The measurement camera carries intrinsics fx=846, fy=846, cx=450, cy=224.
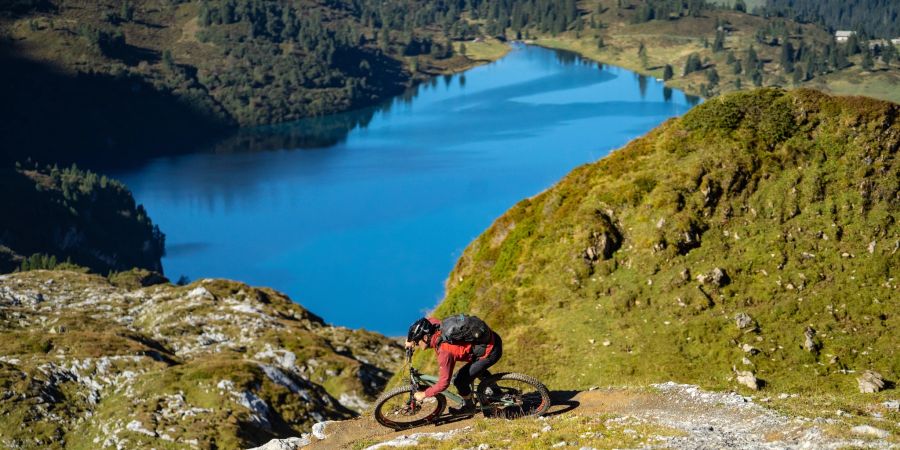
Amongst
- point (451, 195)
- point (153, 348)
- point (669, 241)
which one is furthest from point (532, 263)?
point (451, 195)

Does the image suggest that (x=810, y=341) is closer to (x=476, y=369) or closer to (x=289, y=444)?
(x=476, y=369)

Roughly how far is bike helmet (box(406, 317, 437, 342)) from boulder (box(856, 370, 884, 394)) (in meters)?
15.8

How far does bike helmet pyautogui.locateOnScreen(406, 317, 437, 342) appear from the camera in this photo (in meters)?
20.7

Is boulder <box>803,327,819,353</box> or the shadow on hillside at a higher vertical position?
the shadow on hillside

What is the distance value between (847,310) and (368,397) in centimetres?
3385

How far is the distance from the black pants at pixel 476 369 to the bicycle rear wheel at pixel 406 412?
94 centimetres

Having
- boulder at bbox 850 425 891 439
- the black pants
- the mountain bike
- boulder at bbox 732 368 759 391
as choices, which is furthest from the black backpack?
boulder at bbox 732 368 759 391

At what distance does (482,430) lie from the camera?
68.0 feet

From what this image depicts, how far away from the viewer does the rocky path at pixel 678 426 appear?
17.7 metres

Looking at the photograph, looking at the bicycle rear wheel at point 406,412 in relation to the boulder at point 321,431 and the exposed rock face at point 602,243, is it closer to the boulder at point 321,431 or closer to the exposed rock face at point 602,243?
the boulder at point 321,431

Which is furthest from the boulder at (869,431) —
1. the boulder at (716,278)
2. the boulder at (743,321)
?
the boulder at (716,278)

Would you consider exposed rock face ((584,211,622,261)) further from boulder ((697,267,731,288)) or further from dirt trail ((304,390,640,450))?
dirt trail ((304,390,640,450))

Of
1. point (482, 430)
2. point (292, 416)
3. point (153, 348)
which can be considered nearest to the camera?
point (482, 430)

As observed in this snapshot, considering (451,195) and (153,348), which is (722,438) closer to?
(153,348)
